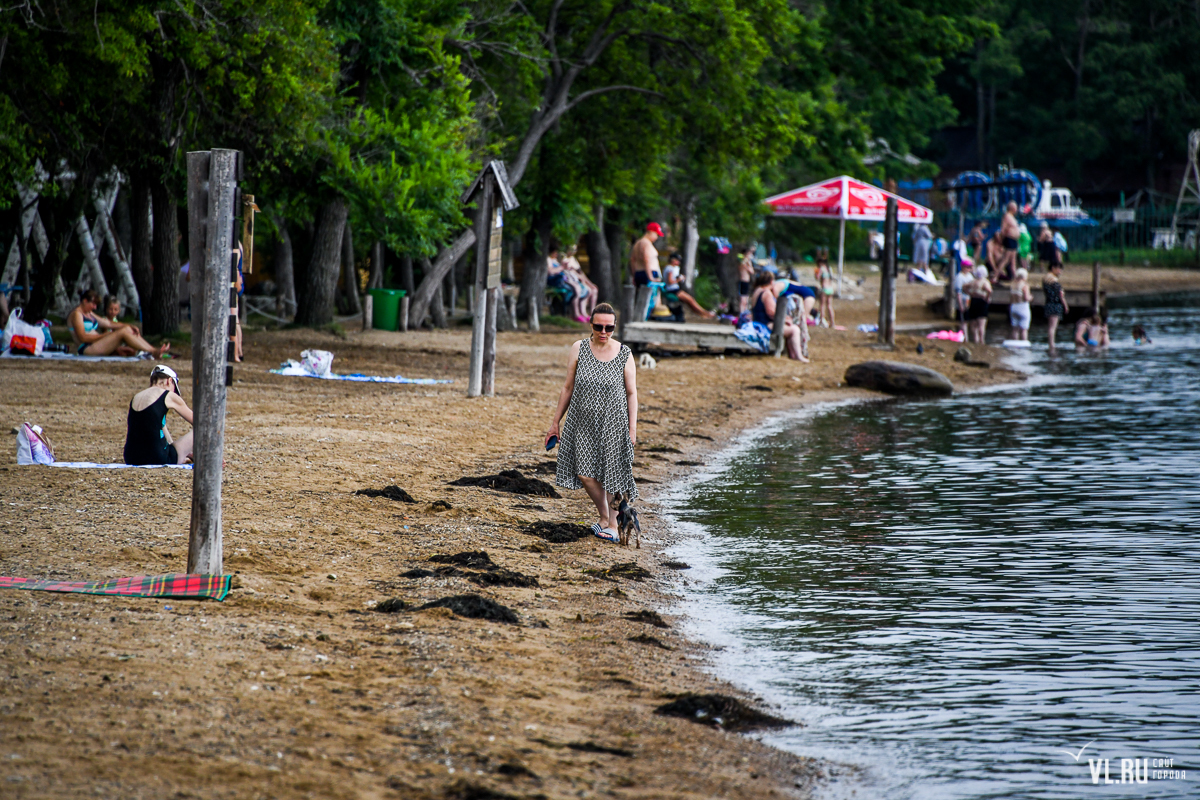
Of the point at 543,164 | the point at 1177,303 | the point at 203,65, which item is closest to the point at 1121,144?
the point at 1177,303

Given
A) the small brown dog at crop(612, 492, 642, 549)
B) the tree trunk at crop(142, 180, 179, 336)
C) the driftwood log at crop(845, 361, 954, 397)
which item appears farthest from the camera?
the driftwood log at crop(845, 361, 954, 397)

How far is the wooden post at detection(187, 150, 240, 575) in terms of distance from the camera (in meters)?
6.76

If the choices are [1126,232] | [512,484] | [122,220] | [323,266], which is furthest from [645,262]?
[1126,232]

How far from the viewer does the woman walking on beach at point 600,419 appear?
30.5ft

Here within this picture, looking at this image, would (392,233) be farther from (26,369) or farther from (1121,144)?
(1121,144)

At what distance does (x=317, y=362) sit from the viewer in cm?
1744

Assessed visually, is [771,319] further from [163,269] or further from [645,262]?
[163,269]

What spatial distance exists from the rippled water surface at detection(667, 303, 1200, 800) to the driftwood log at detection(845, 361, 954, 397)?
15.4 feet

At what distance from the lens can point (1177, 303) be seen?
44938mm

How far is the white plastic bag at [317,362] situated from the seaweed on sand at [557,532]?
27.1 ft

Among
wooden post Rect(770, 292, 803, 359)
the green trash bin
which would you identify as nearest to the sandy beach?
wooden post Rect(770, 292, 803, 359)

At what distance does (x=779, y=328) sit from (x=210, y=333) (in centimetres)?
1750

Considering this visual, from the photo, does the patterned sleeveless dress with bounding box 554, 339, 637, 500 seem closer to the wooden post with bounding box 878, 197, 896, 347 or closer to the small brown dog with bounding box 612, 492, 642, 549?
the small brown dog with bounding box 612, 492, 642, 549

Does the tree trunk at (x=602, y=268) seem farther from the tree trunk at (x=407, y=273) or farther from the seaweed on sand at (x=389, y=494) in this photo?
the seaweed on sand at (x=389, y=494)
